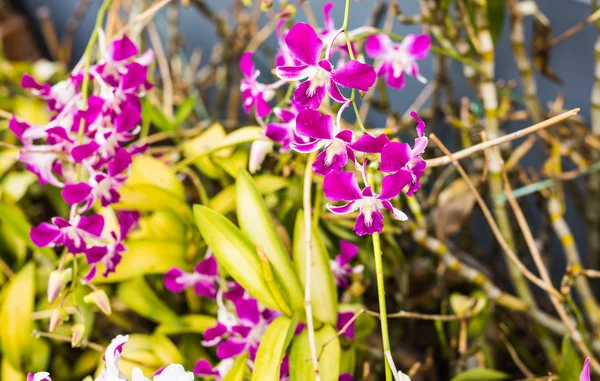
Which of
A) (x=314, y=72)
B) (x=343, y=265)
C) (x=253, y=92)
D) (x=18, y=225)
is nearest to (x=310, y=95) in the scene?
(x=314, y=72)

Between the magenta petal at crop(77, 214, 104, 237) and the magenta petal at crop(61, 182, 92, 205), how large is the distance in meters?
0.02

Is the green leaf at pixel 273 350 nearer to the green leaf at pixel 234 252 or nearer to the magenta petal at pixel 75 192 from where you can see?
the green leaf at pixel 234 252

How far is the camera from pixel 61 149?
23.6 inches

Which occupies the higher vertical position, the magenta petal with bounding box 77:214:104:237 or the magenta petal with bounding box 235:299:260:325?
the magenta petal with bounding box 77:214:104:237

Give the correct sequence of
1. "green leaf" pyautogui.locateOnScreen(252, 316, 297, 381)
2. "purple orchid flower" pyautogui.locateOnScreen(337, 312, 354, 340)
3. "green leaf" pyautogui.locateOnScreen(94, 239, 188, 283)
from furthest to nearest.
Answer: "green leaf" pyautogui.locateOnScreen(94, 239, 188, 283)
"purple orchid flower" pyautogui.locateOnScreen(337, 312, 354, 340)
"green leaf" pyautogui.locateOnScreen(252, 316, 297, 381)


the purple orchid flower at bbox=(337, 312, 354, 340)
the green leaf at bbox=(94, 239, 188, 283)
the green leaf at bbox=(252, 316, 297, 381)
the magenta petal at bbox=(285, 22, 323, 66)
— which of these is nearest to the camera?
the magenta petal at bbox=(285, 22, 323, 66)

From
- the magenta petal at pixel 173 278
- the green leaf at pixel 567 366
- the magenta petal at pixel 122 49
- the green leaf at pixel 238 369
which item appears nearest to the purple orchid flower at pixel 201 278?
the magenta petal at pixel 173 278

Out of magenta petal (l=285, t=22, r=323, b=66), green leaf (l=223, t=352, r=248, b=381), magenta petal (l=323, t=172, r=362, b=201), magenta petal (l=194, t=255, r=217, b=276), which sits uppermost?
magenta petal (l=285, t=22, r=323, b=66)

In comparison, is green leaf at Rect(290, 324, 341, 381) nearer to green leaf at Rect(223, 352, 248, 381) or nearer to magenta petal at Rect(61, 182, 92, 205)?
green leaf at Rect(223, 352, 248, 381)

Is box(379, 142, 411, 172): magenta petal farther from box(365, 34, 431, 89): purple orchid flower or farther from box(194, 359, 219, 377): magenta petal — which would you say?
box(194, 359, 219, 377): magenta petal

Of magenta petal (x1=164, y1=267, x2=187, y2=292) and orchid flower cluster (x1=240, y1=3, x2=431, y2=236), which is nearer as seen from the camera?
orchid flower cluster (x1=240, y1=3, x2=431, y2=236)

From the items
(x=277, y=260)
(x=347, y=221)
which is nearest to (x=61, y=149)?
(x=277, y=260)

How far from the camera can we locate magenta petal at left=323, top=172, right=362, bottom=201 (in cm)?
42

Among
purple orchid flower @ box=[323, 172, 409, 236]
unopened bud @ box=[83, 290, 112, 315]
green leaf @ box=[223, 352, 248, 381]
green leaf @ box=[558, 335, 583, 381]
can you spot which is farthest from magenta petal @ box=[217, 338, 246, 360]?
green leaf @ box=[558, 335, 583, 381]
